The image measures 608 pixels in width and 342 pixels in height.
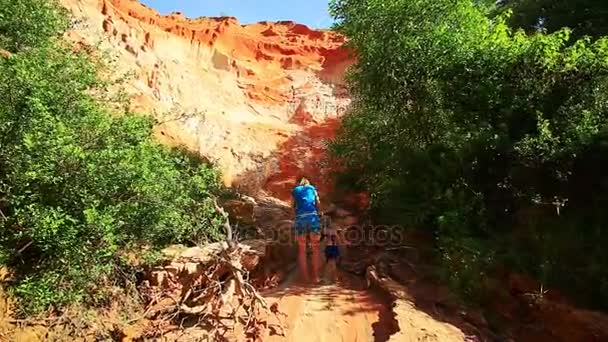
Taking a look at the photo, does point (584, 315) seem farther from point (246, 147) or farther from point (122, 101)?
point (246, 147)

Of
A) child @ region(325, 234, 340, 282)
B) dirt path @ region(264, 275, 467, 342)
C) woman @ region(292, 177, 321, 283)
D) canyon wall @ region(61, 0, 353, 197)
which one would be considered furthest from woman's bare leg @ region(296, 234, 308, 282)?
canyon wall @ region(61, 0, 353, 197)

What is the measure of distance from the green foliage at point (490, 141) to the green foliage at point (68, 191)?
11.9 ft

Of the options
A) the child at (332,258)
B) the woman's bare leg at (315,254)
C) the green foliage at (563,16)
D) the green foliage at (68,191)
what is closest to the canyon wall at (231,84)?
the green foliage at (563,16)

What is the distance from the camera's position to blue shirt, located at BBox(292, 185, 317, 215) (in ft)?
22.7

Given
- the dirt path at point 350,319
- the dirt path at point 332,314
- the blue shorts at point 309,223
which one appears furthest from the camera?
the blue shorts at point 309,223

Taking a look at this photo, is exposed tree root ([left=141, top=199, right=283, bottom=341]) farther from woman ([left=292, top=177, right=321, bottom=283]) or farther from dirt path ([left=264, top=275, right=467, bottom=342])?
woman ([left=292, top=177, right=321, bottom=283])

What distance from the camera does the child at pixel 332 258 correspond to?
23.7 ft

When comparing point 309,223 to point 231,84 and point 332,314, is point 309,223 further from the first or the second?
point 231,84

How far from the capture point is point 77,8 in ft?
46.1

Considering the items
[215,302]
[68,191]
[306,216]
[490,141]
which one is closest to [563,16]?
[490,141]

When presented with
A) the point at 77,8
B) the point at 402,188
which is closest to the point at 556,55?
the point at 402,188

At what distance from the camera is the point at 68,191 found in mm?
5633

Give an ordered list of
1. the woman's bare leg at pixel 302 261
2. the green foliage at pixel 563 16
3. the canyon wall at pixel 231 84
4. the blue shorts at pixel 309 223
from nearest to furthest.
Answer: the blue shorts at pixel 309 223 < the woman's bare leg at pixel 302 261 < the green foliage at pixel 563 16 < the canyon wall at pixel 231 84

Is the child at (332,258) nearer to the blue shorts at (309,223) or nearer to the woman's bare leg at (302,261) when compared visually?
the woman's bare leg at (302,261)
